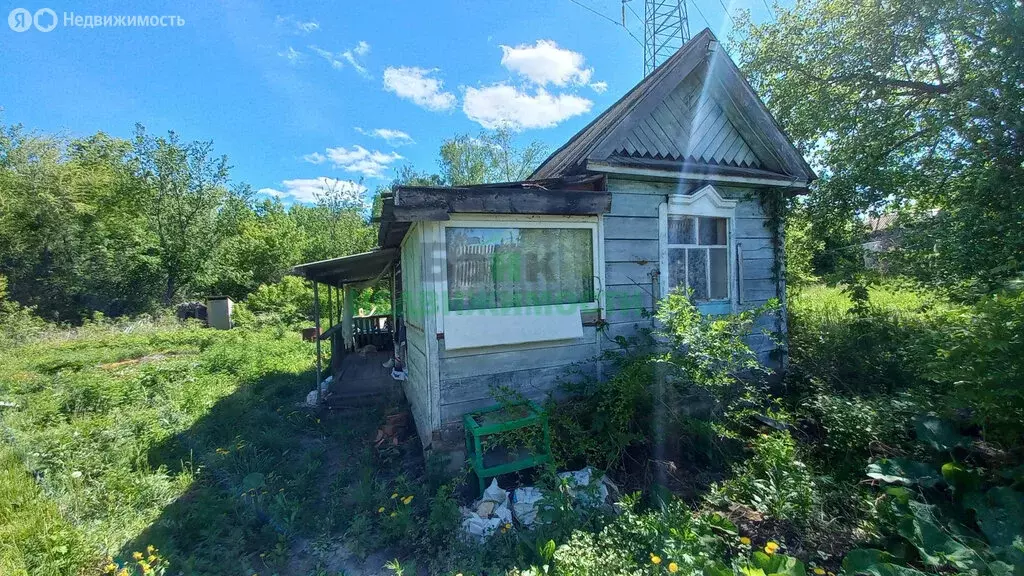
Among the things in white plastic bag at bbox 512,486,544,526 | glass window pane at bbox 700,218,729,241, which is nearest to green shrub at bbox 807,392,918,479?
glass window pane at bbox 700,218,729,241

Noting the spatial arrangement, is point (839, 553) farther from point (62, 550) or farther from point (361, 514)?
point (62, 550)

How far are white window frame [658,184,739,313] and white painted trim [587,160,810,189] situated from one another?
181 millimetres

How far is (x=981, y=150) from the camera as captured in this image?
5.11 metres

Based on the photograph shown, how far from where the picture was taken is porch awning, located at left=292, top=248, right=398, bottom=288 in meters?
6.08

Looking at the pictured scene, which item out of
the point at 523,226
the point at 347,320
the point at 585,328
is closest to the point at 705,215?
the point at 585,328

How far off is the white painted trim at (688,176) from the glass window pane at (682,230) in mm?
499

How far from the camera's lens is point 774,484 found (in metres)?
2.95

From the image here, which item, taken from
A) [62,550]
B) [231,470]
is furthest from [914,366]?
[62,550]

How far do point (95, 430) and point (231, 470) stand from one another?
93.5 inches

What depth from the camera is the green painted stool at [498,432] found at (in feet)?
11.6

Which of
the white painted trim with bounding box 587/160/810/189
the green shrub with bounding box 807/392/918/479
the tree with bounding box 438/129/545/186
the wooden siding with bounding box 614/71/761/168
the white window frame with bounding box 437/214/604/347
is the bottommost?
the green shrub with bounding box 807/392/918/479

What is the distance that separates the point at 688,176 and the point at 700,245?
2.99 feet

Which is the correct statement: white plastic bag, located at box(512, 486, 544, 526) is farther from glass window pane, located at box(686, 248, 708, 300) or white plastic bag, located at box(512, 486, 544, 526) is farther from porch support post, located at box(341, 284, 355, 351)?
porch support post, located at box(341, 284, 355, 351)

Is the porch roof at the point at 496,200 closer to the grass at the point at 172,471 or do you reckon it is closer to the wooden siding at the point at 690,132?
the wooden siding at the point at 690,132
